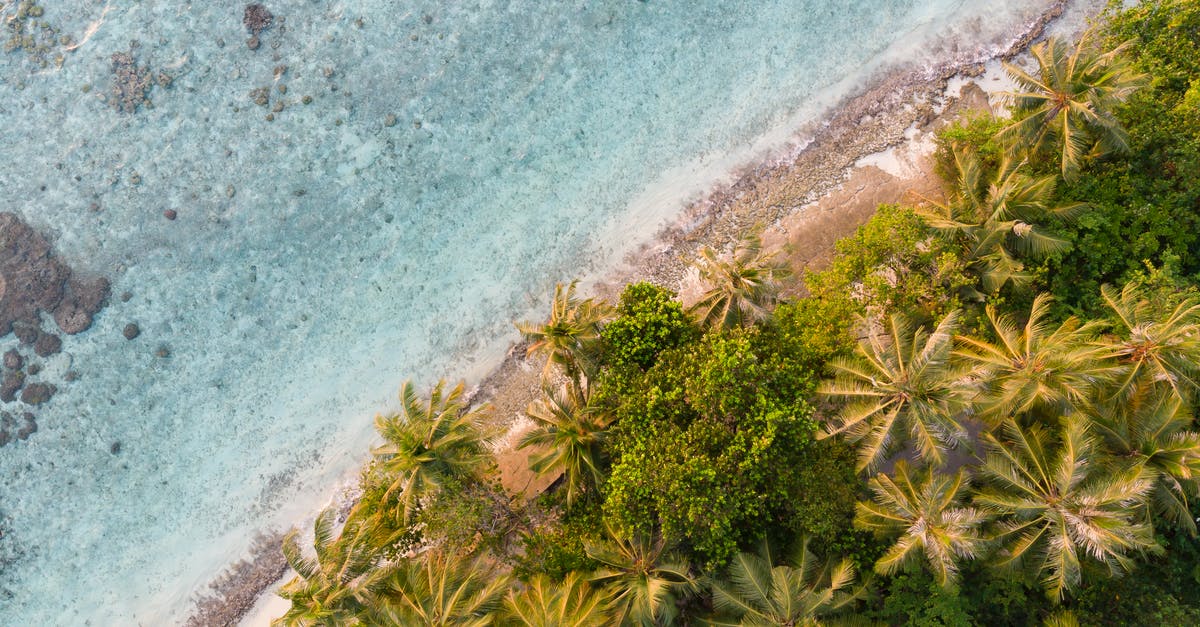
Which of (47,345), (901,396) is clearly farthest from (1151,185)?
(47,345)

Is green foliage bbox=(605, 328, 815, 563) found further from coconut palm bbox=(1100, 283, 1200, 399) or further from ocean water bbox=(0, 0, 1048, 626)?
coconut palm bbox=(1100, 283, 1200, 399)

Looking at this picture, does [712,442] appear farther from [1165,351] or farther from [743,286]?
[1165,351]

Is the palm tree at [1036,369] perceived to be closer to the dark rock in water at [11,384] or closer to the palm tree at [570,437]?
the palm tree at [570,437]

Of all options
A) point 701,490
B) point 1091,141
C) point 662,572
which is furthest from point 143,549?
point 1091,141

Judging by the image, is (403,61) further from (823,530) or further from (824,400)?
(823,530)

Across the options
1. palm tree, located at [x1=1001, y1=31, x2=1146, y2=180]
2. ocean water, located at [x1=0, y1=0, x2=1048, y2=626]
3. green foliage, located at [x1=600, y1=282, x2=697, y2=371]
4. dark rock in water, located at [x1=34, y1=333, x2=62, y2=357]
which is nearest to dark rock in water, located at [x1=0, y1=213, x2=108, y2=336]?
dark rock in water, located at [x1=34, y1=333, x2=62, y2=357]
